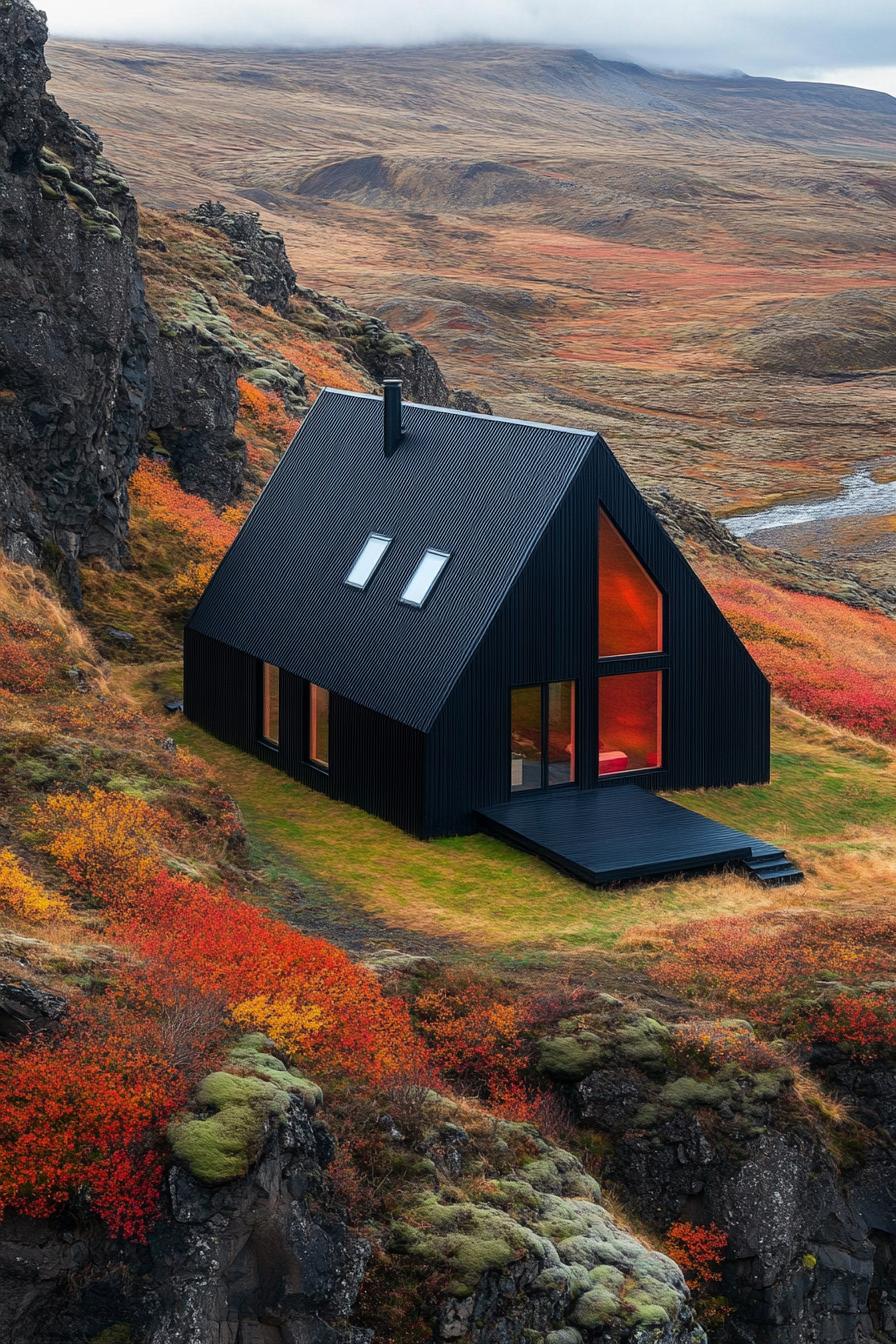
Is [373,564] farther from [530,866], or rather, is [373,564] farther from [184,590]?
[184,590]

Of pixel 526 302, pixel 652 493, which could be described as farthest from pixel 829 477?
pixel 526 302

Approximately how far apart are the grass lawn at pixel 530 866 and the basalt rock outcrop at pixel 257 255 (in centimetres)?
4319

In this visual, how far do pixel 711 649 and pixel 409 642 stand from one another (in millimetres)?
6420

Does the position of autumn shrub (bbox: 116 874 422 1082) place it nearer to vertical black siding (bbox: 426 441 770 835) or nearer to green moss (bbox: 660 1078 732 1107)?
green moss (bbox: 660 1078 732 1107)

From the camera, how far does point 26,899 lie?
1727 cm

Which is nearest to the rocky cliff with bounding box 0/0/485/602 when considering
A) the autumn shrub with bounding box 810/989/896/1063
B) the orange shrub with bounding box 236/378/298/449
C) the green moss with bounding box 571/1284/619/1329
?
the orange shrub with bounding box 236/378/298/449

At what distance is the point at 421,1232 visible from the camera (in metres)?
13.2

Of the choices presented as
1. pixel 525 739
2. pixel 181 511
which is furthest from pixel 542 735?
pixel 181 511

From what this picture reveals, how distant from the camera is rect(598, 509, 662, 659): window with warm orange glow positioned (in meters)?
28.3

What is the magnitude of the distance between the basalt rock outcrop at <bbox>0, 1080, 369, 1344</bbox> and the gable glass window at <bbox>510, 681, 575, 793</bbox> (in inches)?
606

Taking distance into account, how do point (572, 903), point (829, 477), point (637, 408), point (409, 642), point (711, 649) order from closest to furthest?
point (572, 903), point (409, 642), point (711, 649), point (829, 477), point (637, 408)

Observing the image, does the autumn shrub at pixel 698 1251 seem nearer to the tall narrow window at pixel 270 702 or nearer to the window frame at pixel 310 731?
the window frame at pixel 310 731

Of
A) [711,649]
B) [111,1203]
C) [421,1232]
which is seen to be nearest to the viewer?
[111,1203]

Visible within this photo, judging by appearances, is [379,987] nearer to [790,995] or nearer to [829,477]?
[790,995]
